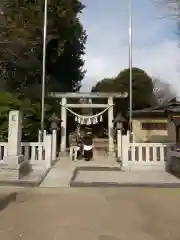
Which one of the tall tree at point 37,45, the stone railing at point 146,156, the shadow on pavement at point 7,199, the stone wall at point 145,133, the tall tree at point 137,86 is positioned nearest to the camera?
the shadow on pavement at point 7,199

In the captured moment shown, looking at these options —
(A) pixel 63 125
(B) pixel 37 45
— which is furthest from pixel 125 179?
(B) pixel 37 45

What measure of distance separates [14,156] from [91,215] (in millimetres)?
4877

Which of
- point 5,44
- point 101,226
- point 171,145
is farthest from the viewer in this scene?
point 5,44

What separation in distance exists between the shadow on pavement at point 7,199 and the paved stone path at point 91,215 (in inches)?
2.5

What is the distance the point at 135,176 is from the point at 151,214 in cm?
505

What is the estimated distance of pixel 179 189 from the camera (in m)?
8.98

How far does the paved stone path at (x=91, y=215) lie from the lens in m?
4.88

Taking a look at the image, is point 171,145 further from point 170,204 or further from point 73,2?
point 73,2

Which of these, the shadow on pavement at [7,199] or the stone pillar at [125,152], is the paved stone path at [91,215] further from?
the stone pillar at [125,152]

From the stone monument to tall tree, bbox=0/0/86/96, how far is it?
8.69m

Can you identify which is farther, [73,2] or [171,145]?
[73,2]

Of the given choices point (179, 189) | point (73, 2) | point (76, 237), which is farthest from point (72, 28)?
point (76, 237)

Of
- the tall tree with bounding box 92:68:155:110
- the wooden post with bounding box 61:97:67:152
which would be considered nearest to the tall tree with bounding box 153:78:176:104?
the tall tree with bounding box 92:68:155:110

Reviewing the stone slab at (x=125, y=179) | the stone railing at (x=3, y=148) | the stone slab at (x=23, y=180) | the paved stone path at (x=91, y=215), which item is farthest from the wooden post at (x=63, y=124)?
the paved stone path at (x=91, y=215)
